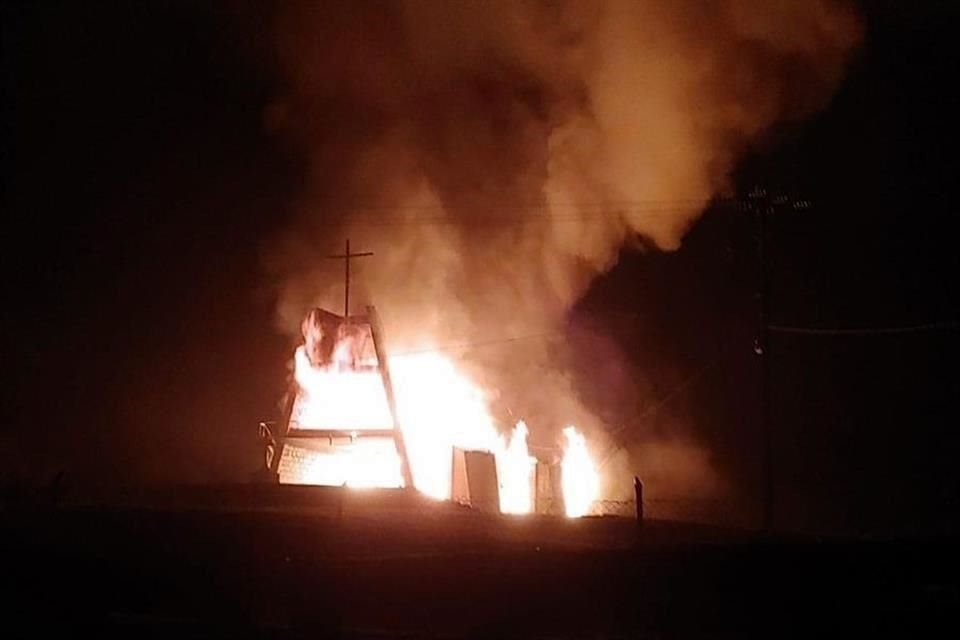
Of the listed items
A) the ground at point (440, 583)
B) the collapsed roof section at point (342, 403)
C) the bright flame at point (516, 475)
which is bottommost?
the ground at point (440, 583)

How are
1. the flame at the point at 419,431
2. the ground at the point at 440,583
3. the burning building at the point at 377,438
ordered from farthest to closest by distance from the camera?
1. the flame at the point at 419,431
2. the burning building at the point at 377,438
3. the ground at the point at 440,583

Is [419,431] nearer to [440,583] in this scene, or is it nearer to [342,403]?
[342,403]

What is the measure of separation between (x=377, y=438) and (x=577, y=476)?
25.6 feet

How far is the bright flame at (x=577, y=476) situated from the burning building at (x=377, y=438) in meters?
0.55

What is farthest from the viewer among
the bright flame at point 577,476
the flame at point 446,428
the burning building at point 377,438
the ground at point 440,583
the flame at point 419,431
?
the bright flame at point 577,476

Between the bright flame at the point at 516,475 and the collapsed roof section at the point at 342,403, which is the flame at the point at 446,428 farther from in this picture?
the collapsed roof section at the point at 342,403

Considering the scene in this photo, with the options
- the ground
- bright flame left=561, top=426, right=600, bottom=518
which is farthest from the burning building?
the ground

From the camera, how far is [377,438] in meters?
28.5

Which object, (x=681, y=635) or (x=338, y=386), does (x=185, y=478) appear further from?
(x=681, y=635)

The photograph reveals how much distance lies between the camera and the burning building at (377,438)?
28719mm

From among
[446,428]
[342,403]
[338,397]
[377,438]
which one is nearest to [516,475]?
[446,428]

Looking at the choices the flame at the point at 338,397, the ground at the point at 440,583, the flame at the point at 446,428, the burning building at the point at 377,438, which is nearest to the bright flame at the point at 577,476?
the burning building at the point at 377,438

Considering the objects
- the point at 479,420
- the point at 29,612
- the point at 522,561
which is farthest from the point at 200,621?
the point at 479,420

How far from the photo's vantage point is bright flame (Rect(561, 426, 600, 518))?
32.8 m
